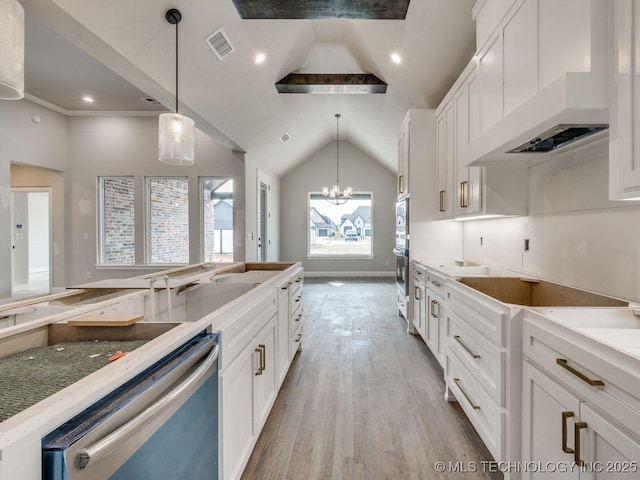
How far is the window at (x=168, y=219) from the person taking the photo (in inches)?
247

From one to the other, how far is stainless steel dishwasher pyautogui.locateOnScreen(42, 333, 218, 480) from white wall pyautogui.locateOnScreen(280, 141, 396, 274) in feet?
24.9

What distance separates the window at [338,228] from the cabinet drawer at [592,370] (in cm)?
771

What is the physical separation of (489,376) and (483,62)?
81.4 inches

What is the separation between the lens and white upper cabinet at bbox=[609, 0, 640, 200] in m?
1.10

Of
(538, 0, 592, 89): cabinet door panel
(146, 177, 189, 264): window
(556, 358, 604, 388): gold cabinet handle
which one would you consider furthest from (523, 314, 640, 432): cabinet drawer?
(146, 177, 189, 264): window

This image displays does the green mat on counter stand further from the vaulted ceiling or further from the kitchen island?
the vaulted ceiling

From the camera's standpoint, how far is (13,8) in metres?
1.25

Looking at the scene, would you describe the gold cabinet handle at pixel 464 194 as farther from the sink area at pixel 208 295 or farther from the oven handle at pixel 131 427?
the oven handle at pixel 131 427

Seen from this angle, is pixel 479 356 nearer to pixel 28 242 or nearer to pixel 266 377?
pixel 266 377

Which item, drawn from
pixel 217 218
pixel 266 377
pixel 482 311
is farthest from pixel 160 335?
pixel 217 218

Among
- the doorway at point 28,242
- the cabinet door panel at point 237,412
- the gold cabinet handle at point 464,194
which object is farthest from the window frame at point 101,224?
the gold cabinet handle at point 464,194

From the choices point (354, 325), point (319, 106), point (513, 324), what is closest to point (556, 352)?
point (513, 324)

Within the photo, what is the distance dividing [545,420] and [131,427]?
146 cm

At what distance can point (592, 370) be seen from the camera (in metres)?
1.04
